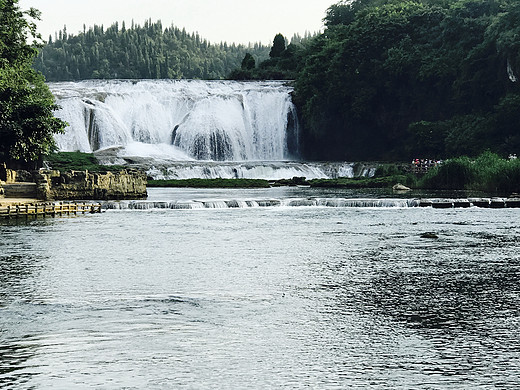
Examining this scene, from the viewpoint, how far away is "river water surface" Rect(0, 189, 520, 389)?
12.5 meters

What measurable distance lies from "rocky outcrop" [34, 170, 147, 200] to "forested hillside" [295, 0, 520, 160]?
111 feet

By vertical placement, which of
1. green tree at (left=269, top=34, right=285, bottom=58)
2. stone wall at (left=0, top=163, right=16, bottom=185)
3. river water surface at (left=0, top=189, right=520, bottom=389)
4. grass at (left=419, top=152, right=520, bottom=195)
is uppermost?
green tree at (left=269, top=34, right=285, bottom=58)

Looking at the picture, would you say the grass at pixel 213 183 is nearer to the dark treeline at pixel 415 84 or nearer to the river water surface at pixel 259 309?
the dark treeline at pixel 415 84

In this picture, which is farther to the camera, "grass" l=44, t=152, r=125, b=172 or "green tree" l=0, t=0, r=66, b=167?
"grass" l=44, t=152, r=125, b=172

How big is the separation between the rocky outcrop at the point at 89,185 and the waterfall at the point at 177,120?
2603cm

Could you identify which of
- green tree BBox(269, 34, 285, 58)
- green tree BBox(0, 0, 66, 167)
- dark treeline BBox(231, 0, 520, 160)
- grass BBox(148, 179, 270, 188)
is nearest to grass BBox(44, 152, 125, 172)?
grass BBox(148, 179, 270, 188)

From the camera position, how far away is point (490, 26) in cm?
7306

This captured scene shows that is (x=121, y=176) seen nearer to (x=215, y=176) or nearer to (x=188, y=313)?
(x=215, y=176)

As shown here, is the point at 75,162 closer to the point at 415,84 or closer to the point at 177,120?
the point at 177,120

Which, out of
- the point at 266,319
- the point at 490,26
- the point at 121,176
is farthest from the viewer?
the point at 490,26

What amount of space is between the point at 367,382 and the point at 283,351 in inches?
83.7

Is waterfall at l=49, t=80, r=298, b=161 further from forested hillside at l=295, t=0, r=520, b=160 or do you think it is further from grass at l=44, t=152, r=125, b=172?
grass at l=44, t=152, r=125, b=172

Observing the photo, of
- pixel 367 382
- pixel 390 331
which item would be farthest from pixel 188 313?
pixel 367 382

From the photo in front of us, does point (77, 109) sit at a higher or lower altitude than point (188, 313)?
higher
